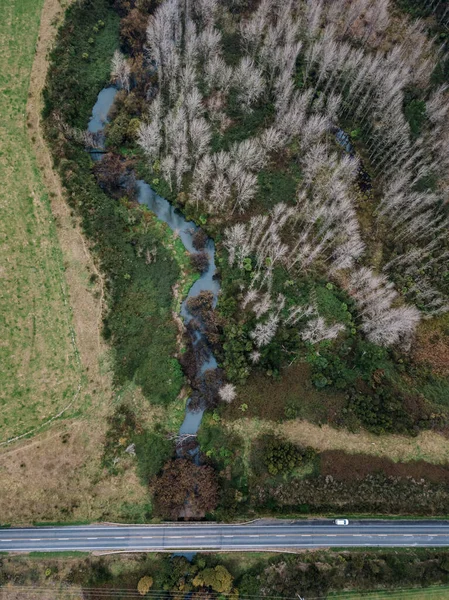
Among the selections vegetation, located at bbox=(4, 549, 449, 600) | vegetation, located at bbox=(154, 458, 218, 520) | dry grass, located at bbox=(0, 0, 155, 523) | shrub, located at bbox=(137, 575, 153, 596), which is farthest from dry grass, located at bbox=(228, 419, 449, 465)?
shrub, located at bbox=(137, 575, 153, 596)

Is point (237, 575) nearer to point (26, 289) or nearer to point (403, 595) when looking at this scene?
point (403, 595)

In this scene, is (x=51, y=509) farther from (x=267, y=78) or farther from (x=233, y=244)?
(x=267, y=78)

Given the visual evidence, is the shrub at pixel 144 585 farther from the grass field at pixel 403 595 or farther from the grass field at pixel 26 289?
the grass field at pixel 26 289

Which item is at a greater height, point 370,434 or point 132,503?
point 370,434

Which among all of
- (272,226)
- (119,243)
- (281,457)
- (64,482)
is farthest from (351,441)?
(119,243)

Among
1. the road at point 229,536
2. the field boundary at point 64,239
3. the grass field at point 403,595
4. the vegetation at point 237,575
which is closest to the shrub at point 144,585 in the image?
the vegetation at point 237,575

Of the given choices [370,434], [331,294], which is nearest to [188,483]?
[370,434]
